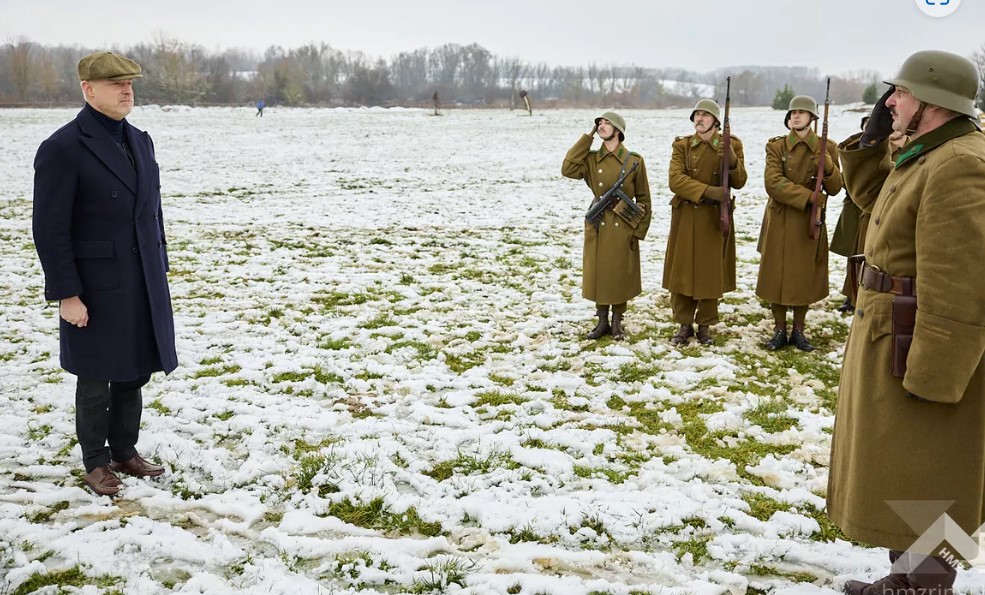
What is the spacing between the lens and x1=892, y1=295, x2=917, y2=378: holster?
2.68 m

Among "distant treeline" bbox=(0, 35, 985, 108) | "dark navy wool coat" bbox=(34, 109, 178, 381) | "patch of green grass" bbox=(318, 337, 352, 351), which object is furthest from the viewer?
"distant treeline" bbox=(0, 35, 985, 108)

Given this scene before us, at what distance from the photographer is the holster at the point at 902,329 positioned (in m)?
2.68

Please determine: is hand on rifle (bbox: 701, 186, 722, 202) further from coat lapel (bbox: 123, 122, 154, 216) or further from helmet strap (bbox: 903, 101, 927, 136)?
coat lapel (bbox: 123, 122, 154, 216)

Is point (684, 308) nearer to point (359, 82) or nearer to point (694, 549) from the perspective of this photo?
point (694, 549)

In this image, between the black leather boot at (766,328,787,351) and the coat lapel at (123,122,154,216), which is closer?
the coat lapel at (123,122,154,216)

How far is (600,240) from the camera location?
276 inches

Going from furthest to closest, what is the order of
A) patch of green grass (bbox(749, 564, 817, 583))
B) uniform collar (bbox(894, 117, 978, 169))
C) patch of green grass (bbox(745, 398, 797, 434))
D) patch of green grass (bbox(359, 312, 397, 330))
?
patch of green grass (bbox(359, 312, 397, 330)) < patch of green grass (bbox(745, 398, 797, 434)) < patch of green grass (bbox(749, 564, 817, 583)) < uniform collar (bbox(894, 117, 978, 169))

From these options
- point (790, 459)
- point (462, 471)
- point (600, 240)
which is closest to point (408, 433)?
point (462, 471)

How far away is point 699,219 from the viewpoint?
6773mm

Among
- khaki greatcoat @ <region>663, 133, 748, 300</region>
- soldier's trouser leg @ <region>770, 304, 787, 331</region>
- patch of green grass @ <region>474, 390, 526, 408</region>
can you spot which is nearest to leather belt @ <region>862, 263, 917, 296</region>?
patch of green grass @ <region>474, 390, 526, 408</region>

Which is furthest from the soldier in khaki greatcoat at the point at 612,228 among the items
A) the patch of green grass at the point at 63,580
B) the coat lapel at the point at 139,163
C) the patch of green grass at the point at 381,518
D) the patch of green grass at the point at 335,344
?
the patch of green grass at the point at 63,580

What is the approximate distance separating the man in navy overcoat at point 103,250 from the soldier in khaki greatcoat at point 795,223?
5.24 m

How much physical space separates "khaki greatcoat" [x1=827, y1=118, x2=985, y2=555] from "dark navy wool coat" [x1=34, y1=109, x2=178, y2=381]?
361 centimetres

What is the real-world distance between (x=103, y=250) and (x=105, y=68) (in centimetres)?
95
